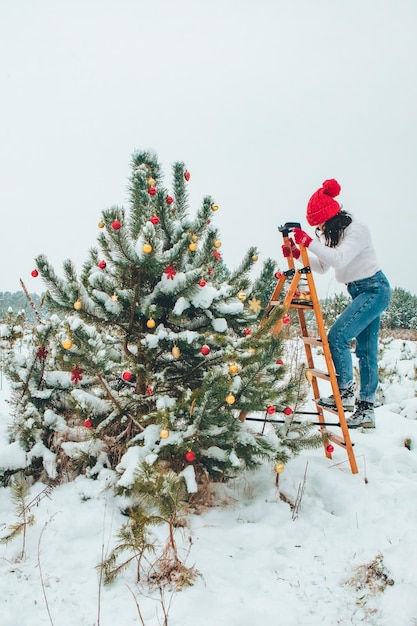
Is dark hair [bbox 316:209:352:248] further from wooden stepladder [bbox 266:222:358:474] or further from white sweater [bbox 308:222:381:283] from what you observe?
wooden stepladder [bbox 266:222:358:474]

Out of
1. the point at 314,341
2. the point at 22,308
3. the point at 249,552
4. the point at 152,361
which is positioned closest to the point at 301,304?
the point at 314,341

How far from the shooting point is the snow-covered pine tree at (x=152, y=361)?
8.63 feet

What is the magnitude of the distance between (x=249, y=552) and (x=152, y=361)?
1364mm

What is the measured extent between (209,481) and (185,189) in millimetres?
2244

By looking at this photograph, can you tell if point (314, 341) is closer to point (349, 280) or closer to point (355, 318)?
point (355, 318)

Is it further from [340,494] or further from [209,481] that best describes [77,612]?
[340,494]

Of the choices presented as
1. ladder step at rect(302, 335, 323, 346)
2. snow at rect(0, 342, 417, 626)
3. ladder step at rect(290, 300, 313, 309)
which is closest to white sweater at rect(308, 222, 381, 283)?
ladder step at rect(290, 300, 313, 309)

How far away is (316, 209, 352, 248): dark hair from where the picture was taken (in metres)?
3.57

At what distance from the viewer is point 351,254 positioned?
11.1 ft

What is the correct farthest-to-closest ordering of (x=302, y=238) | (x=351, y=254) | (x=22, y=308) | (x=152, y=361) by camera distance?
(x=22, y=308) → (x=351, y=254) → (x=302, y=238) → (x=152, y=361)

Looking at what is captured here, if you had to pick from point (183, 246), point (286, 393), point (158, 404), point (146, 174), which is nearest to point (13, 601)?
point (158, 404)

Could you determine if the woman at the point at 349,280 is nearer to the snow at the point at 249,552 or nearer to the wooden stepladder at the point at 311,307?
the wooden stepladder at the point at 311,307

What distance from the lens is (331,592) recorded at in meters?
2.11

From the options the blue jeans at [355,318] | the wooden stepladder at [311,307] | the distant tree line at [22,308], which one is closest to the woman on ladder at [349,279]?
the blue jeans at [355,318]
